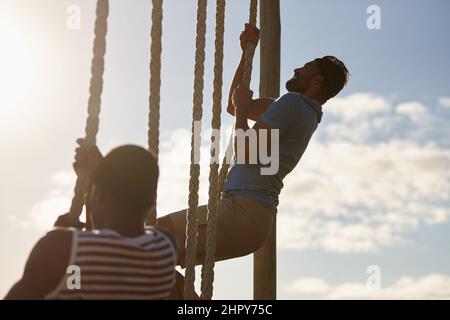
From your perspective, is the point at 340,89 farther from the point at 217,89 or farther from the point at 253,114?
the point at 217,89

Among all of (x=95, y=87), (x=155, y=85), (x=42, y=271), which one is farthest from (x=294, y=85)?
(x=42, y=271)

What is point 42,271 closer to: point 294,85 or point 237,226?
point 237,226

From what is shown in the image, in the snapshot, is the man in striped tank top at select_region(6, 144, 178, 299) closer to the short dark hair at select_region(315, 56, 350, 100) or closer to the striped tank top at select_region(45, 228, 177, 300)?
the striped tank top at select_region(45, 228, 177, 300)

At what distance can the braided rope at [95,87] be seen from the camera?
2.90 metres

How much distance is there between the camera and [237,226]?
12.2 feet

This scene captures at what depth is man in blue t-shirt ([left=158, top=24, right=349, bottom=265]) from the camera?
12.2ft

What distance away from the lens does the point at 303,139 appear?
3994mm

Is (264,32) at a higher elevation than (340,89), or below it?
higher

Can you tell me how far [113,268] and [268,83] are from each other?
3053 mm

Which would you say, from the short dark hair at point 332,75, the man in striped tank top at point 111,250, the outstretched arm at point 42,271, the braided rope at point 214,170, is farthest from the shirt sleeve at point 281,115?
the outstretched arm at point 42,271
